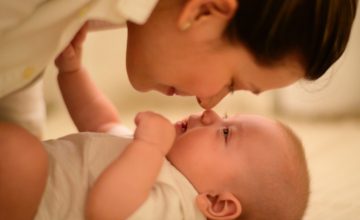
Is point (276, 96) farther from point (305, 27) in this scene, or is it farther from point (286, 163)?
point (305, 27)

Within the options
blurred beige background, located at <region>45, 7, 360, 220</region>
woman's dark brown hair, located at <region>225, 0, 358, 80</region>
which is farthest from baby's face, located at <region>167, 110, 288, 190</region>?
blurred beige background, located at <region>45, 7, 360, 220</region>

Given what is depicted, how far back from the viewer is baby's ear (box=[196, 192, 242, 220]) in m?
0.86

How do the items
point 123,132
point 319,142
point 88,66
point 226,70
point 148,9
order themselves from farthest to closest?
point 88,66
point 319,142
point 123,132
point 226,70
point 148,9

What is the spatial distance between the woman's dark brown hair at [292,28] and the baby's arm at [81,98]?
0.34 m

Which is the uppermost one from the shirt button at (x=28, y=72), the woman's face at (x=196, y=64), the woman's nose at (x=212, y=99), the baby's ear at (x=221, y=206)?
the woman's face at (x=196, y=64)

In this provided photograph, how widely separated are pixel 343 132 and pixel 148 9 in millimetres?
909

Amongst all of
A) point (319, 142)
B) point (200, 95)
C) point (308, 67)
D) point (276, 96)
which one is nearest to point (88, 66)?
point (276, 96)

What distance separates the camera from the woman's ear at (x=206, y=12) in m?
0.73

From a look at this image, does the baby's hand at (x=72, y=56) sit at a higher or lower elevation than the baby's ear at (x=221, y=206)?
higher

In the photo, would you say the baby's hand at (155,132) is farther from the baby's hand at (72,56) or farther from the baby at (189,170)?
the baby's hand at (72,56)

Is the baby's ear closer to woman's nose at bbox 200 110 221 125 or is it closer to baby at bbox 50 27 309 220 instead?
baby at bbox 50 27 309 220

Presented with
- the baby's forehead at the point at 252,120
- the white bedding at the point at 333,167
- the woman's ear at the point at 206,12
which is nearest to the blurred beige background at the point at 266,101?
the white bedding at the point at 333,167

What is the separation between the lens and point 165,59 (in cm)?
84

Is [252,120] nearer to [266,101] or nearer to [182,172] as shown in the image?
[182,172]
